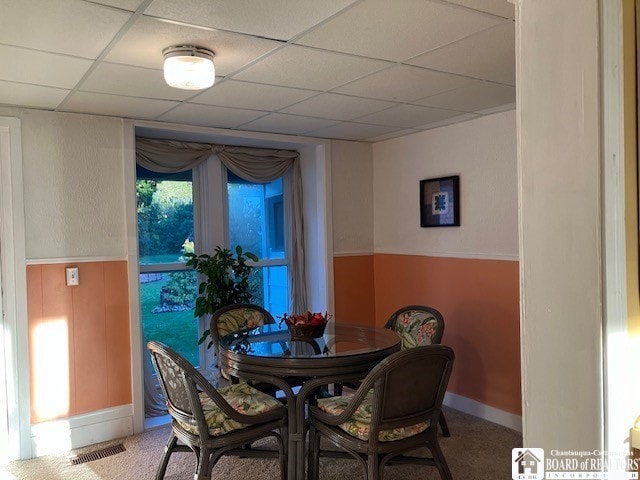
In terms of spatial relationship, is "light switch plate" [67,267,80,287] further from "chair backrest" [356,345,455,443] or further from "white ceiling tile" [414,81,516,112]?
"white ceiling tile" [414,81,516,112]

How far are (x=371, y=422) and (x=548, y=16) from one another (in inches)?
72.2

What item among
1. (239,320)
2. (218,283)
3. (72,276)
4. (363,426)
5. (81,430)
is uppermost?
(72,276)

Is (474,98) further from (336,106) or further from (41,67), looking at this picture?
(41,67)

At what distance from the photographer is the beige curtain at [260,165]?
157 inches

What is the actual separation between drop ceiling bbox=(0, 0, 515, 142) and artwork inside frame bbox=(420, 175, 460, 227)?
1.81 feet

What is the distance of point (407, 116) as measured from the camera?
357 cm

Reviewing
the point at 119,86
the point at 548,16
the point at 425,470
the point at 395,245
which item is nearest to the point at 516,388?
the point at 425,470

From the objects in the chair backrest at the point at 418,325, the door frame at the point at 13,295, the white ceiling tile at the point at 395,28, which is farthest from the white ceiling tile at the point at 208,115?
the chair backrest at the point at 418,325

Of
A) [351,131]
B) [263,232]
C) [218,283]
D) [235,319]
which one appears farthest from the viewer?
[263,232]

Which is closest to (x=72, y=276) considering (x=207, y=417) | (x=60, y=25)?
(x=207, y=417)

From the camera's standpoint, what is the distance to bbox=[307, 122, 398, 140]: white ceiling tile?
12.8ft

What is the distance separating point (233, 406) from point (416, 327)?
1414 mm

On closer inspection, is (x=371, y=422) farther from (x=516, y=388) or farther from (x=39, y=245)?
(x=39, y=245)

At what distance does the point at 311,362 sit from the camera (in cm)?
254
